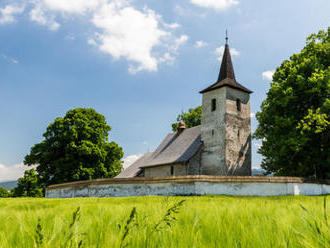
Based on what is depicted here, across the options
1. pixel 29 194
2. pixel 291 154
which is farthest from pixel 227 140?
pixel 29 194

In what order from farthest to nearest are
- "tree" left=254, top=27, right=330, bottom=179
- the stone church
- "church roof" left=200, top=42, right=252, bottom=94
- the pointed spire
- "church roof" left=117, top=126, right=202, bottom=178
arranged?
the pointed spire → "church roof" left=200, top=42, right=252, bottom=94 → "church roof" left=117, top=126, right=202, bottom=178 → the stone church → "tree" left=254, top=27, right=330, bottom=179

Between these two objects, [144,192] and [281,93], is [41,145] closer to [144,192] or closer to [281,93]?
[144,192]

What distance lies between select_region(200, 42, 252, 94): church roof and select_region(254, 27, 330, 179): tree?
531cm

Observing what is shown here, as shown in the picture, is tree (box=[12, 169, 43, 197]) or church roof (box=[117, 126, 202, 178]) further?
tree (box=[12, 169, 43, 197])

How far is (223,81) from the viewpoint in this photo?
30062 millimetres

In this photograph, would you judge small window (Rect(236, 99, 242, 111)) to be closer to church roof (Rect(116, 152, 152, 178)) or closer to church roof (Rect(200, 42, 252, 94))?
church roof (Rect(200, 42, 252, 94))

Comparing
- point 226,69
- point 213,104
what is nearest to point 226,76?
point 226,69

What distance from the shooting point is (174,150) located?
31609 millimetres

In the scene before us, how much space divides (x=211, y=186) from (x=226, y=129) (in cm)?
1084

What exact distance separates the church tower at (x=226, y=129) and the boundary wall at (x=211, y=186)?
7.93 m

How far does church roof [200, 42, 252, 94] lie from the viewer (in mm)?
29641

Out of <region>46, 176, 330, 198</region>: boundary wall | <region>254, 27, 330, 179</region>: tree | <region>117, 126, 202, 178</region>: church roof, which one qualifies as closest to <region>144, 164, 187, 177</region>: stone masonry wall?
<region>117, 126, 202, 178</region>: church roof

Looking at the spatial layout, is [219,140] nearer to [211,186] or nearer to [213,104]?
[213,104]

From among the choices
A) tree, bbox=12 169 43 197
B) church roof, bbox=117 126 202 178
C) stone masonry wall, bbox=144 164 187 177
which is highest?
church roof, bbox=117 126 202 178
